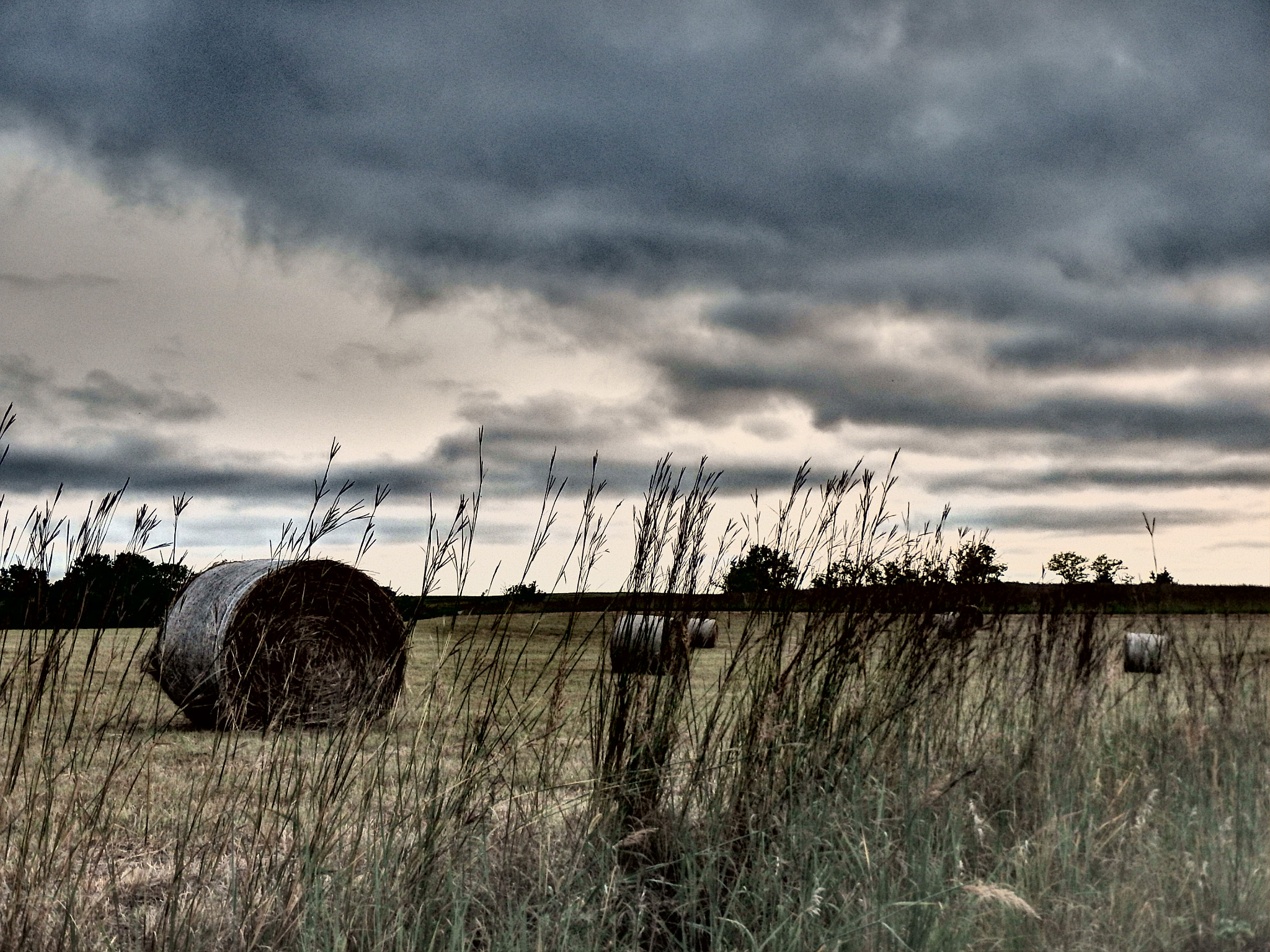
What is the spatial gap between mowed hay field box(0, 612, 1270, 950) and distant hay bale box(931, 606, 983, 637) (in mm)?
61

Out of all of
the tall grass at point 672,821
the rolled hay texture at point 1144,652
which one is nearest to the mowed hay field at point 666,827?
the tall grass at point 672,821

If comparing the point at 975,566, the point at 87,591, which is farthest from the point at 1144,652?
the point at 87,591

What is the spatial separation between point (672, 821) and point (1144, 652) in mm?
7508

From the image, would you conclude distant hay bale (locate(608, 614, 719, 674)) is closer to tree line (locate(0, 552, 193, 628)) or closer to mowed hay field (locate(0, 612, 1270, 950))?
mowed hay field (locate(0, 612, 1270, 950))

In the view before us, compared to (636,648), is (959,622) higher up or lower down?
higher up

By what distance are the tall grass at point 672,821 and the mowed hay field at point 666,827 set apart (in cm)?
1

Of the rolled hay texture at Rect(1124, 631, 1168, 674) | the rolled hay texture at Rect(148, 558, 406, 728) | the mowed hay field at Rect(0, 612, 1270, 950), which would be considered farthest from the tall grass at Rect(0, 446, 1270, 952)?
the rolled hay texture at Rect(148, 558, 406, 728)

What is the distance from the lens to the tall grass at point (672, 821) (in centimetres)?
254

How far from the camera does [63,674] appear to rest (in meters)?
2.50

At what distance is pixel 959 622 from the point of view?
429 cm

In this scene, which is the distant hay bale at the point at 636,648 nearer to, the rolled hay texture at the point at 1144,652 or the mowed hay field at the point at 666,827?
the mowed hay field at the point at 666,827

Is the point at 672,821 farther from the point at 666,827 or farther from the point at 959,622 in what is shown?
the point at 959,622

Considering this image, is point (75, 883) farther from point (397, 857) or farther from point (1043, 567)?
point (1043, 567)

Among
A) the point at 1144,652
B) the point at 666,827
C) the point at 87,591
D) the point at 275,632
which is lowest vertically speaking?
the point at 666,827
